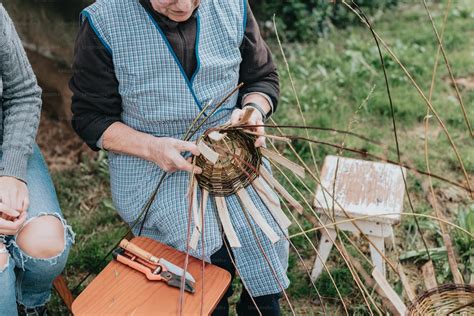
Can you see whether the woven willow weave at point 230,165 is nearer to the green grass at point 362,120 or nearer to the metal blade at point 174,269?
the metal blade at point 174,269

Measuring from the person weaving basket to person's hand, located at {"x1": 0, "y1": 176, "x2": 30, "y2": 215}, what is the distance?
28cm

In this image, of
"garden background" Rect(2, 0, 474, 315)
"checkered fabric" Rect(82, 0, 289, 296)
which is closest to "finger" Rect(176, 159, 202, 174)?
"checkered fabric" Rect(82, 0, 289, 296)

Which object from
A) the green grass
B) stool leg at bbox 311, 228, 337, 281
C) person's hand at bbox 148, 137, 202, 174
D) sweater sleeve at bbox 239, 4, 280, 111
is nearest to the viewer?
person's hand at bbox 148, 137, 202, 174

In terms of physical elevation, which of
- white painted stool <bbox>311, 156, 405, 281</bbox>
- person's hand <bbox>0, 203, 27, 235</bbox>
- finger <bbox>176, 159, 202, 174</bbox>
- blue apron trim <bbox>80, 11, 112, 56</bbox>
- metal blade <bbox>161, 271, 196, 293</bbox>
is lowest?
white painted stool <bbox>311, 156, 405, 281</bbox>

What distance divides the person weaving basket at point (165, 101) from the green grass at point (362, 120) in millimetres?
687

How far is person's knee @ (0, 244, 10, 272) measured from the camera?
188cm

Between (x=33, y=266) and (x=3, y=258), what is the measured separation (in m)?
0.11

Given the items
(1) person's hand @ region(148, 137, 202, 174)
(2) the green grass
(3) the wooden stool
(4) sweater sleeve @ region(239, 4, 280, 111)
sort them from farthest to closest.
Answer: (2) the green grass, (4) sweater sleeve @ region(239, 4, 280, 111), (1) person's hand @ region(148, 137, 202, 174), (3) the wooden stool

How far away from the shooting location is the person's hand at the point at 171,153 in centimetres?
191

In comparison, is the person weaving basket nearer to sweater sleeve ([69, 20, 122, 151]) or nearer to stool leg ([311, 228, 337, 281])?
sweater sleeve ([69, 20, 122, 151])

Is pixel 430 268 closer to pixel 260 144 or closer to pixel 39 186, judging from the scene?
pixel 260 144

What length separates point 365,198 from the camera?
2.48 meters

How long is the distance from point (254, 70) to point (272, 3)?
247 cm

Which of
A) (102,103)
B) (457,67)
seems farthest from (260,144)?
(457,67)
